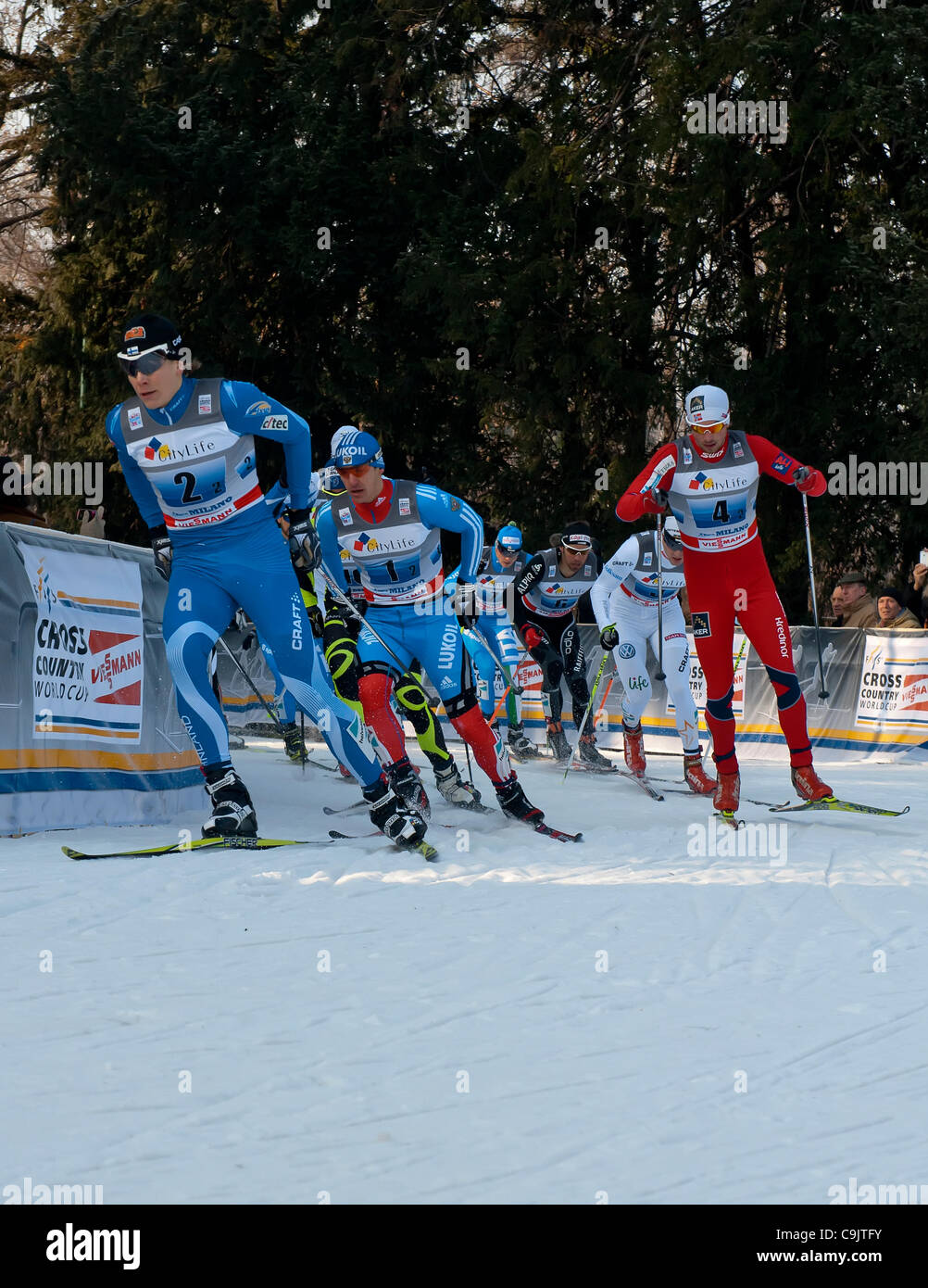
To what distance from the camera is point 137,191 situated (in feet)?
71.2

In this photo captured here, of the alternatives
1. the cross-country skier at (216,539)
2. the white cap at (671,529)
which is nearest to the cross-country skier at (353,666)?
the cross-country skier at (216,539)

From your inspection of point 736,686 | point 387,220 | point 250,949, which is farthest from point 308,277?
point 250,949

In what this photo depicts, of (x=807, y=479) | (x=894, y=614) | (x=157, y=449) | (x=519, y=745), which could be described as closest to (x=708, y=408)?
(x=807, y=479)

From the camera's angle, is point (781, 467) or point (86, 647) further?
point (781, 467)

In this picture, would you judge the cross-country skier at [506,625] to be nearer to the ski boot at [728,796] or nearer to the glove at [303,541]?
the ski boot at [728,796]

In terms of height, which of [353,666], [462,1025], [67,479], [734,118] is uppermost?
[734,118]

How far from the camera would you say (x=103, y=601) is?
7.68 metres

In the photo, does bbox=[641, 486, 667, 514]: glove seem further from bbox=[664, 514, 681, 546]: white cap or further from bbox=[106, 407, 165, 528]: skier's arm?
bbox=[106, 407, 165, 528]: skier's arm

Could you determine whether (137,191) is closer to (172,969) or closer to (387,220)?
(387,220)

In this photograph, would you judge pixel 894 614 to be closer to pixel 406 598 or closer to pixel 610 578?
pixel 610 578

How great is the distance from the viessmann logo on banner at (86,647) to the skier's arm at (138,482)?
0.69 metres

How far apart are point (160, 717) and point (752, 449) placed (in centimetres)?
377

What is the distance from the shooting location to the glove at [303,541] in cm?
700

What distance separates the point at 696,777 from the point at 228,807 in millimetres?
4388
